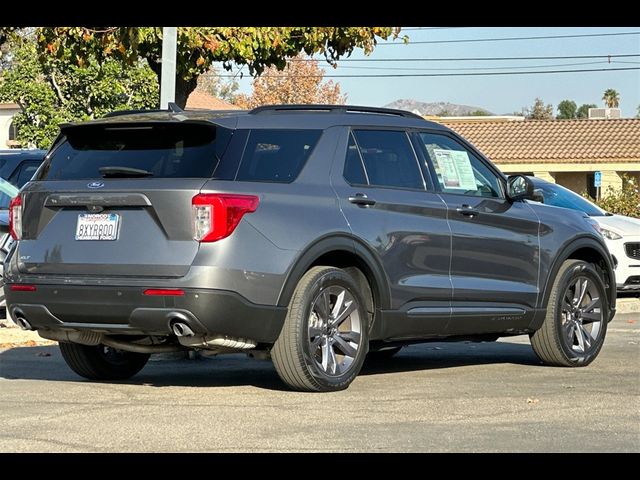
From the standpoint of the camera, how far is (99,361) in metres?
9.91

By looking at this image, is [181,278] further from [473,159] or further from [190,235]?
[473,159]

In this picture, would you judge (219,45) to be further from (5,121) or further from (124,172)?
(5,121)

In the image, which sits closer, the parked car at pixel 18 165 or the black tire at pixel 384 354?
the black tire at pixel 384 354

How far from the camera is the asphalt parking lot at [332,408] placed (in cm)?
708

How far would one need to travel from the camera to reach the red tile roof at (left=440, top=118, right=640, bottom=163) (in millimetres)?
58688

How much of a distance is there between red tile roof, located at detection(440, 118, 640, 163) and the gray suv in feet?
162

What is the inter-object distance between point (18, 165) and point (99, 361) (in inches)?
331

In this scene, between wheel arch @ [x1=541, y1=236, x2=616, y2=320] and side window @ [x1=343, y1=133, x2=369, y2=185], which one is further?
wheel arch @ [x1=541, y1=236, x2=616, y2=320]

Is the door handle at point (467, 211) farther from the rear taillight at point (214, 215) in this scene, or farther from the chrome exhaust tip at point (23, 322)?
the chrome exhaust tip at point (23, 322)

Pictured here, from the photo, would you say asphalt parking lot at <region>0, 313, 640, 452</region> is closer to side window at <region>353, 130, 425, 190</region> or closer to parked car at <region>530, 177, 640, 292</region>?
side window at <region>353, 130, 425, 190</region>

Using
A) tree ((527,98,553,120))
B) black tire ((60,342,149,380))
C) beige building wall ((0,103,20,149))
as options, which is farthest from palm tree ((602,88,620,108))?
black tire ((60,342,149,380))

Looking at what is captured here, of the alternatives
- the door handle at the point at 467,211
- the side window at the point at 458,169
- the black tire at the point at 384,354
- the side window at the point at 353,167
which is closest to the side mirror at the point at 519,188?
the side window at the point at 458,169

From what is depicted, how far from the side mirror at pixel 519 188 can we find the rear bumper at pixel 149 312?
8.54 feet
